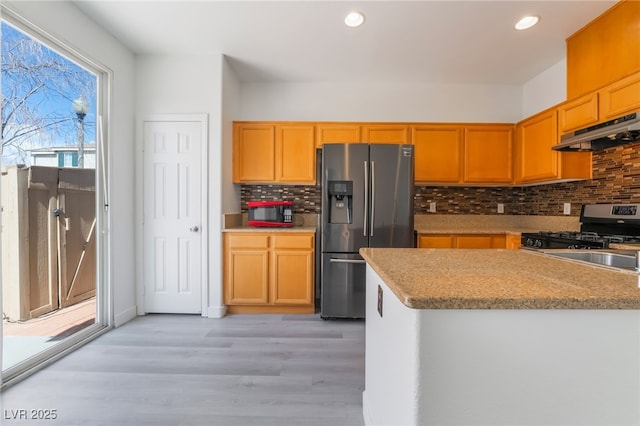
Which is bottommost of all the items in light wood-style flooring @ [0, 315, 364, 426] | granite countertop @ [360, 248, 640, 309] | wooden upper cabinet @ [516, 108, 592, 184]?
light wood-style flooring @ [0, 315, 364, 426]

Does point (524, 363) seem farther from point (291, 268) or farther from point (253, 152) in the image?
point (253, 152)

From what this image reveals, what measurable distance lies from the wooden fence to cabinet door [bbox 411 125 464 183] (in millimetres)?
3223

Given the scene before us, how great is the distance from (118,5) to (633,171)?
4.20 meters

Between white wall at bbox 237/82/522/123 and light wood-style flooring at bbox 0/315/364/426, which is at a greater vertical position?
white wall at bbox 237/82/522/123

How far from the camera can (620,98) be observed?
2162mm

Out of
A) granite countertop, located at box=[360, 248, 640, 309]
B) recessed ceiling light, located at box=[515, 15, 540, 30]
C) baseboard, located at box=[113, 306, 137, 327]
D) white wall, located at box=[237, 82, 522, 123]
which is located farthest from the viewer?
white wall, located at box=[237, 82, 522, 123]

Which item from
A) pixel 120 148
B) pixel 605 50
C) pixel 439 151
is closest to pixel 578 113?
pixel 605 50

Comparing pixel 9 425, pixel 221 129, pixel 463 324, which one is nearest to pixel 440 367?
pixel 463 324

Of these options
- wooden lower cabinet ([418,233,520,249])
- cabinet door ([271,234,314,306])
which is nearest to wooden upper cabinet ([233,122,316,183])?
cabinet door ([271,234,314,306])

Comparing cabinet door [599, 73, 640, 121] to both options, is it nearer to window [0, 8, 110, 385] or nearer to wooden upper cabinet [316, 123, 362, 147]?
wooden upper cabinet [316, 123, 362, 147]

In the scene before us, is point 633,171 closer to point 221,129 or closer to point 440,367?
point 440,367

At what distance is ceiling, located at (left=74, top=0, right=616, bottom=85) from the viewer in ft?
7.43

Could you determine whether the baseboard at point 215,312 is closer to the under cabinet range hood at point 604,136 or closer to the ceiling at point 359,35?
the ceiling at point 359,35

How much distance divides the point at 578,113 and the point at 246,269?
3.32 metres
